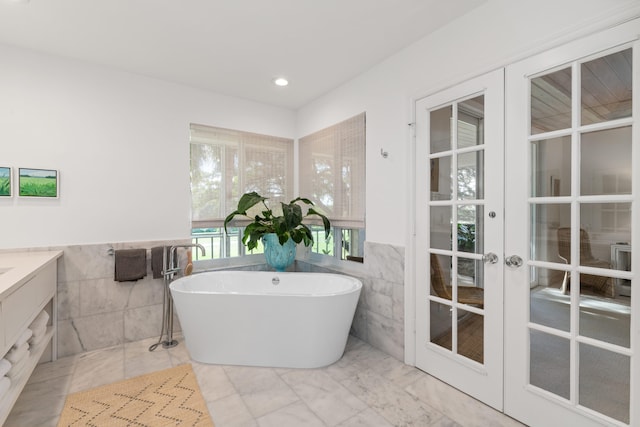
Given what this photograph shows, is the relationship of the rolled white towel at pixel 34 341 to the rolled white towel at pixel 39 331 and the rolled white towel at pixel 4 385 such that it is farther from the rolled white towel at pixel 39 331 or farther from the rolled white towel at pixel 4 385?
the rolled white towel at pixel 4 385

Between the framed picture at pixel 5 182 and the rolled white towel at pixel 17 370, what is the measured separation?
1483 mm

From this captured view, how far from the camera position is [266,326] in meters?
2.52

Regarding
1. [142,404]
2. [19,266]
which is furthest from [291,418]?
[19,266]

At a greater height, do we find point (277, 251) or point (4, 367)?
point (277, 251)

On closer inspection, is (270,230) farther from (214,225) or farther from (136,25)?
(136,25)

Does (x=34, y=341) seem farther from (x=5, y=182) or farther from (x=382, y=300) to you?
(x=382, y=300)

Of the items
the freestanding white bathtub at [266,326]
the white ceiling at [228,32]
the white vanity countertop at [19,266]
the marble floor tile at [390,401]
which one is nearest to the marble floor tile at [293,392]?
the marble floor tile at [390,401]

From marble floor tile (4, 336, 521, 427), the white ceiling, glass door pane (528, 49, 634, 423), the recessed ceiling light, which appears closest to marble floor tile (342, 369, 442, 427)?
marble floor tile (4, 336, 521, 427)

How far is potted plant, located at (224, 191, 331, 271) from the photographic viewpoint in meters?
3.34

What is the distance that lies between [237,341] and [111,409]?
2.96 ft

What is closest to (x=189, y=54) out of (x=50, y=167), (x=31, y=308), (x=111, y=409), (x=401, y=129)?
(x=50, y=167)

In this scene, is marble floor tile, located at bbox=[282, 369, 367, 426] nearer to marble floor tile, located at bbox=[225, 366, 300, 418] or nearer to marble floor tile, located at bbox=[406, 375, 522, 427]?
marble floor tile, located at bbox=[225, 366, 300, 418]

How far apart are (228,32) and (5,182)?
7.25 ft

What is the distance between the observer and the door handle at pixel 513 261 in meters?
1.91
